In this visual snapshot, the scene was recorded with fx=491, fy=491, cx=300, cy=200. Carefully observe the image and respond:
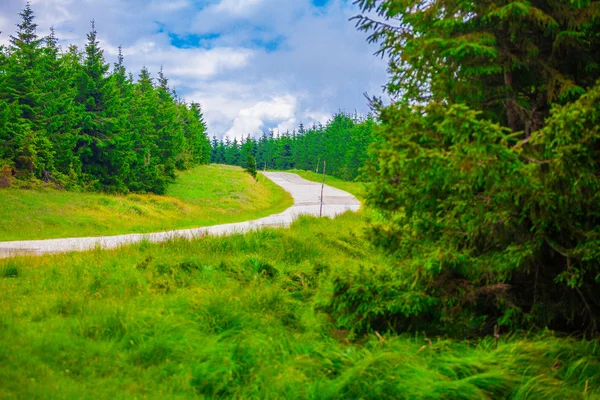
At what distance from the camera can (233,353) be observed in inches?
210

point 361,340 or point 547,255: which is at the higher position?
point 547,255

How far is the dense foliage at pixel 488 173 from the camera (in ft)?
16.0

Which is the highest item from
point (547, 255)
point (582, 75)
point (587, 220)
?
point (582, 75)

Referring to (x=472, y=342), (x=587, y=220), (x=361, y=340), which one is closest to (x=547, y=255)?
(x=587, y=220)

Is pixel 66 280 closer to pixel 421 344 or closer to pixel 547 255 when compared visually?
pixel 421 344

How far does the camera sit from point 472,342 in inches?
229

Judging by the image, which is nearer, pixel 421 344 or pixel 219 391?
pixel 219 391

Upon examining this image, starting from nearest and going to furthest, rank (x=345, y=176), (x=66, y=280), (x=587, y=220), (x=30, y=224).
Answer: (x=587, y=220) < (x=66, y=280) < (x=30, y=224) < (x=345, y=176)

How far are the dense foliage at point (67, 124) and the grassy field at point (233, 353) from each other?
23.2 meters

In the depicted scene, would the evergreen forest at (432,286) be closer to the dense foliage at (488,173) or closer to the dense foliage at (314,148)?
the dense foliage at (488,173)

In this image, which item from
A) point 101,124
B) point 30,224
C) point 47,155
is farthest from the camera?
point 101,124

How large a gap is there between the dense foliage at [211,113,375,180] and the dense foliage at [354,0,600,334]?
65.2 meters

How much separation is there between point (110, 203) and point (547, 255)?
24513 mm

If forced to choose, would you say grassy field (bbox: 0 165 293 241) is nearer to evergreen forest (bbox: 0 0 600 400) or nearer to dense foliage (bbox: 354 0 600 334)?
evergreen forest (bbox: 0 0 600 400)
